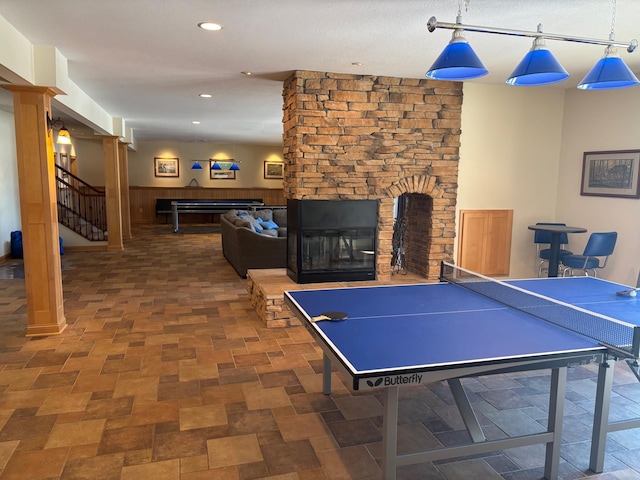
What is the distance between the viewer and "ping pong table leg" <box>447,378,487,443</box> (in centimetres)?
274

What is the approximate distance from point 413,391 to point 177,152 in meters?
14.8

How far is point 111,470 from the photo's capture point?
271 centimetres

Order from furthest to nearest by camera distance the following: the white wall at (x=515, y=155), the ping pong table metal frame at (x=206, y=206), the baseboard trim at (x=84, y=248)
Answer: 1. the ping pong table metal frame at (x=206, y=206)
2. the baseboard trim at (x=84, y=248)
3. the white wall at (x=515, y=155)

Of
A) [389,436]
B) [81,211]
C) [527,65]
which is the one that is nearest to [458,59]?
[527,65]

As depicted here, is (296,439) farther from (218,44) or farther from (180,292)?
(180,292)

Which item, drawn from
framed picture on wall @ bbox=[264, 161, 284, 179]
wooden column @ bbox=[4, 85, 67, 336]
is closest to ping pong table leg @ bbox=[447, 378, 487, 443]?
wooden column @ bbox=[4, 85, 67, 336]

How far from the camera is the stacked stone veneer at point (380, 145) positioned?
18.9 ft

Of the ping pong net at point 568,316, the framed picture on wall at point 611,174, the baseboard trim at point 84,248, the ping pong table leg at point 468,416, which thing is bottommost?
the baseboard trim at point 84,248

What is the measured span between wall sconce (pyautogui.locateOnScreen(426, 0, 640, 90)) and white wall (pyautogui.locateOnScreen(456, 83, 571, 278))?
3393mm

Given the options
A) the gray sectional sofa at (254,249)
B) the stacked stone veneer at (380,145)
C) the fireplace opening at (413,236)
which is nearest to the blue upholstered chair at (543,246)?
the stacked stone veneer at (380,145)

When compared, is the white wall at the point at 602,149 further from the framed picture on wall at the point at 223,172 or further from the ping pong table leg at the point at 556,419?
the framed picture on wall at the point at 223,172

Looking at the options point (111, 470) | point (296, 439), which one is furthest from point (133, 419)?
point (296, 439)

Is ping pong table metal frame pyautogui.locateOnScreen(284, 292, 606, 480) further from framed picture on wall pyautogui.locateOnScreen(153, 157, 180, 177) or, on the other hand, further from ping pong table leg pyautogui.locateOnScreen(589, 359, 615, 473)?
framed picture on wall pyautogui.locateOnScreen(153, 157, 180, 177)

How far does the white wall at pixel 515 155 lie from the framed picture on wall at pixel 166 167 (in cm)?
1260
